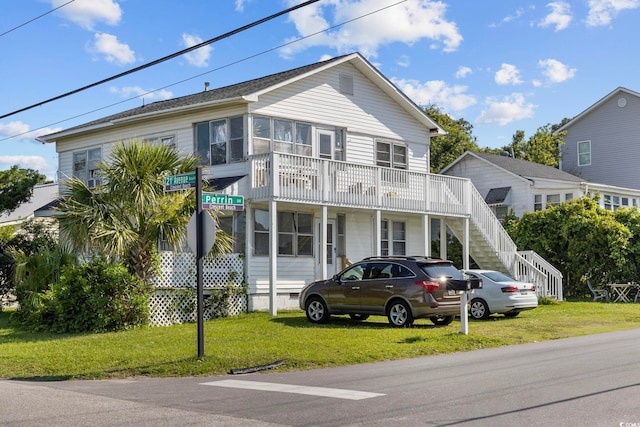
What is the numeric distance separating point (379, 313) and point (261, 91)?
28.8 feet

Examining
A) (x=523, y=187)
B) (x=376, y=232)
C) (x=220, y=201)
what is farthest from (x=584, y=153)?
(x=220, y=201)

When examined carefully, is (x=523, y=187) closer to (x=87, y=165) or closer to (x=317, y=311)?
(x=87, y=165)

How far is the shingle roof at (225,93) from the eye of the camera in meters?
25.8

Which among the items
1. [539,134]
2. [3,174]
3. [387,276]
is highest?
[539,134]

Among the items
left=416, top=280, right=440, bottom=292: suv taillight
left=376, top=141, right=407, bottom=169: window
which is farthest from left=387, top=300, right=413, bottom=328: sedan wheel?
left=376, top=141, right=407, bottom=169: window

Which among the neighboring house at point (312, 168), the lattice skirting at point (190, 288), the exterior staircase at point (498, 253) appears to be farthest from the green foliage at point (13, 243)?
the exterior staircase at point (498, 253)

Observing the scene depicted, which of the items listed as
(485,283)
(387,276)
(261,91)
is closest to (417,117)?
(261,91)

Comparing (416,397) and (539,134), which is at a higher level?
(539,134)

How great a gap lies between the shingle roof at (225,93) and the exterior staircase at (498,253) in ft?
24.8

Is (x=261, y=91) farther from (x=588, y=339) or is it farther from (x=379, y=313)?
(x=588, y=339)

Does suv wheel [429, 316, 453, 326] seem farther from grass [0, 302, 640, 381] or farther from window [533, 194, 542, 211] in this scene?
window [533, 194, 542, 211]

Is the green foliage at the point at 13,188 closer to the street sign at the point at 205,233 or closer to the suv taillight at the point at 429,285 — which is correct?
the suv taillight at the point at 429,285

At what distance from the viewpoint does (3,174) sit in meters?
31.3

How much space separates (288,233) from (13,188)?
12.1 m
